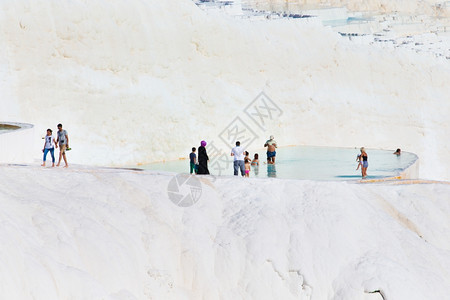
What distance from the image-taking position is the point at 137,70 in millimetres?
32062

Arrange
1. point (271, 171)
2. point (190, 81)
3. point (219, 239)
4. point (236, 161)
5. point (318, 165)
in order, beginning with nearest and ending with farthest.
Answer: point (219, 239), point (236, 161), point (271, 171), point (318, 165), point (190, 81)

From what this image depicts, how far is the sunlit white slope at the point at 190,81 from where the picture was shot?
29.5 metres

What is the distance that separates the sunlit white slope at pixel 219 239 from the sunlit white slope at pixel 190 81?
1248 centimetres

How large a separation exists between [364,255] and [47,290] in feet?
24.0

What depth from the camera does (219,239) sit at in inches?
611

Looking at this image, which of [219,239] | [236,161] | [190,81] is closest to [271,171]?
[236,161]

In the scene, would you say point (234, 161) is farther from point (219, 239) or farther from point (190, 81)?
point (190, 81)

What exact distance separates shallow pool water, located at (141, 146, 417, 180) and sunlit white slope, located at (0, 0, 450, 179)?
2340 mm

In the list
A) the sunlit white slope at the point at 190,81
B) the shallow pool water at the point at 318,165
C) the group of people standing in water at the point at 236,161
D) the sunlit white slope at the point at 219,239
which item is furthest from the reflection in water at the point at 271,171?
the sunlit white slope at the point at 190,81

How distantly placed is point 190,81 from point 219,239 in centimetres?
1890

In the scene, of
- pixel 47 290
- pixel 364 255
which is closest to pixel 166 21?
pixel 364 255

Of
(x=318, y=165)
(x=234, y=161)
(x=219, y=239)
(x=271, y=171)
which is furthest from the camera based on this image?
(x=318, y=165)

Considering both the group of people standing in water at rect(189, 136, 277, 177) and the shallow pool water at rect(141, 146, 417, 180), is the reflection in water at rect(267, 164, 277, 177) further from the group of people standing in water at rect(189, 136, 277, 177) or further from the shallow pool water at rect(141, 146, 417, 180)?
the group of people standing in water at rect(189, 136, 277, 177)

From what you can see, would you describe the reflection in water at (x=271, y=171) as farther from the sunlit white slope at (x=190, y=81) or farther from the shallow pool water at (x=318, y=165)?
the sunlit white slope at (x=190, y=81)
